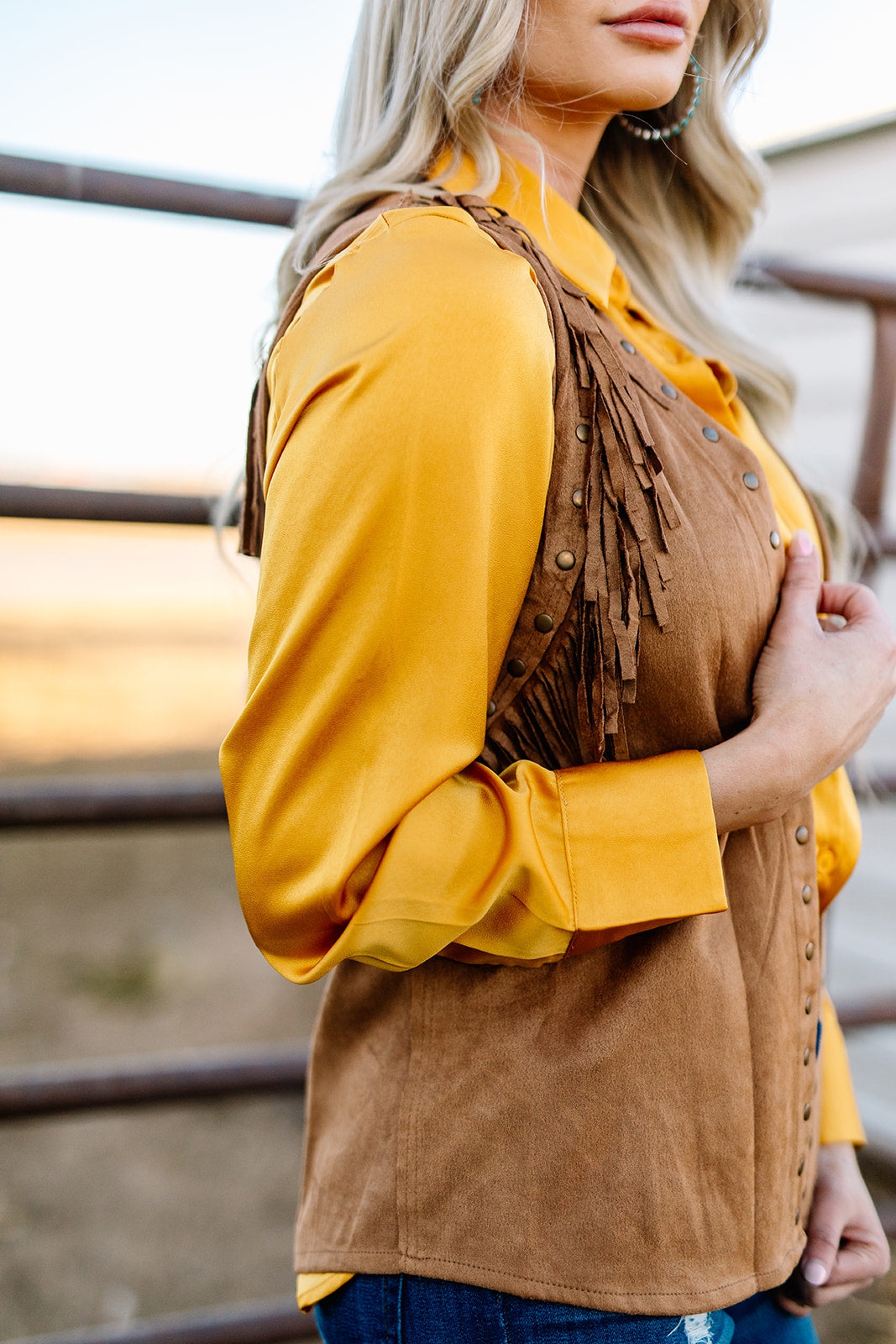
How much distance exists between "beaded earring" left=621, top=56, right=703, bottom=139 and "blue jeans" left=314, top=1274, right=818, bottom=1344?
41.7 inches

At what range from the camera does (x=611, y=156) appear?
3.81 feet

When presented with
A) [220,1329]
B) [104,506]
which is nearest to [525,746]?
[104,506]

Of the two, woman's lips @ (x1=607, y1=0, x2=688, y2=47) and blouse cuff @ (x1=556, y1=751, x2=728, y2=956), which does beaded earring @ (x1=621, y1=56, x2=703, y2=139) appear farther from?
blouse cuff @ (x1=556, y1=751, x2=728, y2=956)

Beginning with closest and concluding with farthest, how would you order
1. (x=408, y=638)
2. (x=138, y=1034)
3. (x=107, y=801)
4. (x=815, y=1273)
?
(x=408, y=638)
(x=815, y=1273)
(x=107, y=801)
(x=138, y=1034)

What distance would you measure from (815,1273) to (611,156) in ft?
3.74

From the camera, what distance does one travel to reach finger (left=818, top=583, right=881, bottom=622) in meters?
0.88

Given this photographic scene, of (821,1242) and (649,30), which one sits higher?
(649,30)

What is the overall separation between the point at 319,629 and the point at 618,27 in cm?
57

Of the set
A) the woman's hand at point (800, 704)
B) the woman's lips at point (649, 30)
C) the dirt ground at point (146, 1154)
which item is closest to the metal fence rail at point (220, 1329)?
the dirt ground at point (146, 1154)

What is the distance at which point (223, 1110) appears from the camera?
2.67 m

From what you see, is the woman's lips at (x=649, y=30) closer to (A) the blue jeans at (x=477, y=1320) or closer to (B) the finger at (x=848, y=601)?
(B) the finger at (x=848, y=601)

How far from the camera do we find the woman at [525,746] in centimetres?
63

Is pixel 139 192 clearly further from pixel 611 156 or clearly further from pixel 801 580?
pixel 801 580

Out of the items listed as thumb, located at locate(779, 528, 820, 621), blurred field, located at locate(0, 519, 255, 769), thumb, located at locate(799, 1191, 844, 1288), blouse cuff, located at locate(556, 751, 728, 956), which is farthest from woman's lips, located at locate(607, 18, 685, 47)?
blurred field, located at locate(0, 519, 255, 769)
